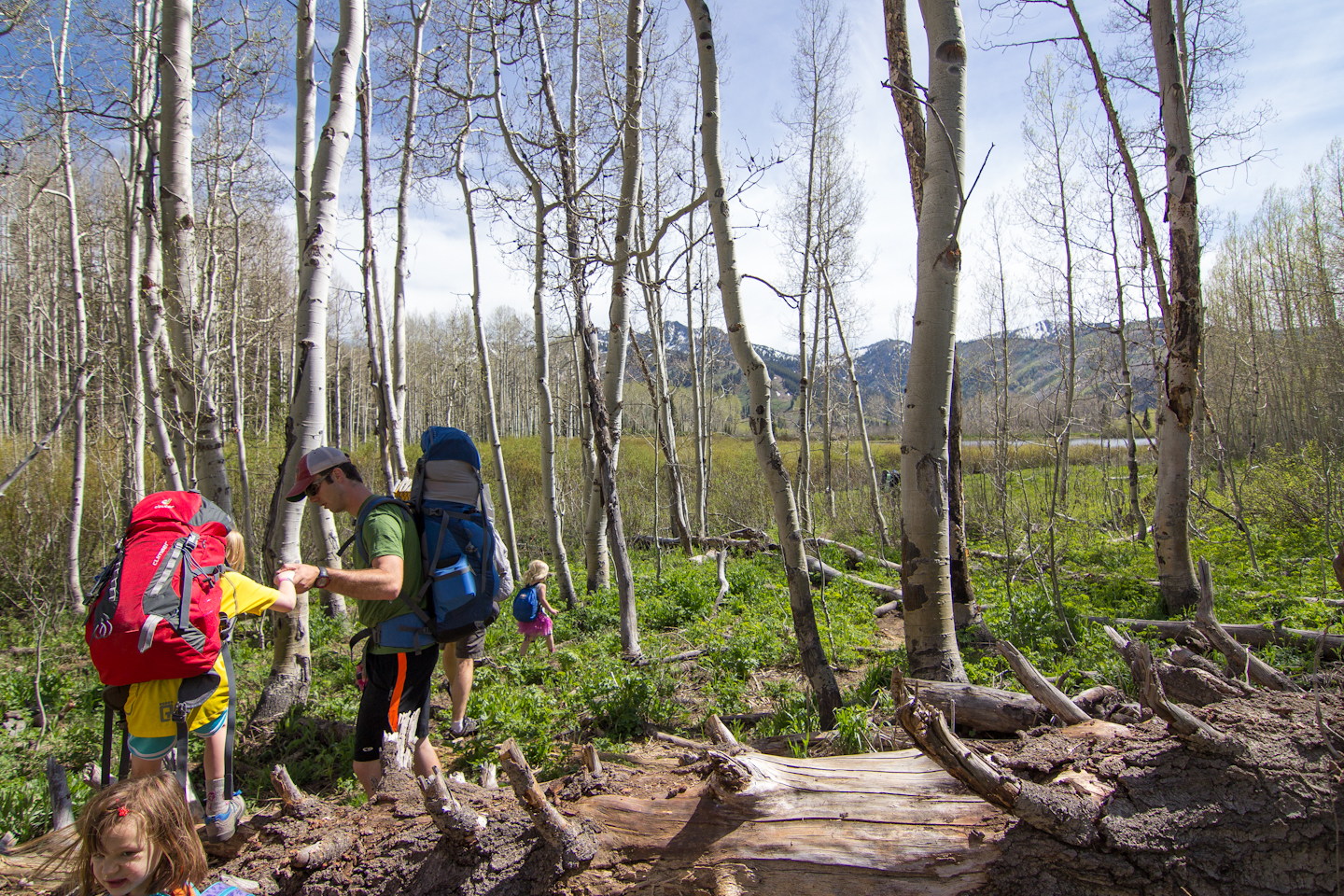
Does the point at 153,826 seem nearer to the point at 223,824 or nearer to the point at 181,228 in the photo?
the point at 223,824

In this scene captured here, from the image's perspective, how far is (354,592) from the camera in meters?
2.33

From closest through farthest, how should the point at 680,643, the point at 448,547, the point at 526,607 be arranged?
the point at 448,547, the point at 526,607, the point at 680,643

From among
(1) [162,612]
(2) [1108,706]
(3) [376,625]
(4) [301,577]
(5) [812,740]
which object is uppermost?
(4) [301,577]

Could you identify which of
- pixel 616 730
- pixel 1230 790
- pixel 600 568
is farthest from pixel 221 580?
pixel 600 568

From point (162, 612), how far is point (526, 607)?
3202mm

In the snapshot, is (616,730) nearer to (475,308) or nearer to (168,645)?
(168,645)

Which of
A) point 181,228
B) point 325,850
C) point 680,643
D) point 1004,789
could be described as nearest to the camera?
point 1004,789

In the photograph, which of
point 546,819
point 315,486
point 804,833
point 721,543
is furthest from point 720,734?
point 721,543

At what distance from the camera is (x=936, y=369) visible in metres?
Result: 3.27

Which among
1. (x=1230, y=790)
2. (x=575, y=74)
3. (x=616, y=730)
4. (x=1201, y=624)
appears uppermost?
(x=575, y=74)

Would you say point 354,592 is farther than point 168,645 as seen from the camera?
No

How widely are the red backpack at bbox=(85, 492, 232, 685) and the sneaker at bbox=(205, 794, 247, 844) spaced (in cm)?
68

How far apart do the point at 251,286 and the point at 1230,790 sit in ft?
80.4

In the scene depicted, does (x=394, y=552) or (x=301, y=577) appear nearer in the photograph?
(x=301, y=577)
